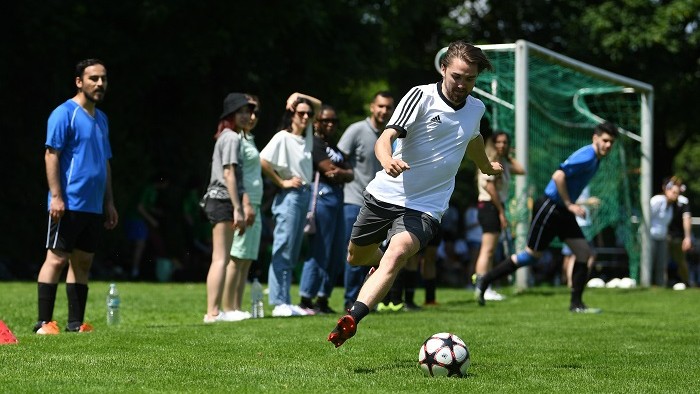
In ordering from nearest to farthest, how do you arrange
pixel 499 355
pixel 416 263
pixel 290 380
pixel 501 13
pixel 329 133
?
1. pixel 290 380
2. pixel 499 355
3. pixel 329 133
4. pixel 416 263
5. pixel 501 13

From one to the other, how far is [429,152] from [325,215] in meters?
4.32

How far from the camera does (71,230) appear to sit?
9.34 meters

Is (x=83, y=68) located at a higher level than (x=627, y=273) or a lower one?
higher

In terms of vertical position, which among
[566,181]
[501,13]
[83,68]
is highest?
[501,13]

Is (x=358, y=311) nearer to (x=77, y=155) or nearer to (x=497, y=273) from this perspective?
(x=77, y=155)

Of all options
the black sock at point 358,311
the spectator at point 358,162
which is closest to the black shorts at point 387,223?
the black sock at point 358,311

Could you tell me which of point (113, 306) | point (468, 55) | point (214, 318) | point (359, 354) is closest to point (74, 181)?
point (113, 306)

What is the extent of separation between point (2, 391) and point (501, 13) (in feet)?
98.5

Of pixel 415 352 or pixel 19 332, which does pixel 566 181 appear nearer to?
pixel 415 352

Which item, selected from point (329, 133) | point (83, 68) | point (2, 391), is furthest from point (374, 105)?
point (2, 391)

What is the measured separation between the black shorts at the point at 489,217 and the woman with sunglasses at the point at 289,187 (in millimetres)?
3652

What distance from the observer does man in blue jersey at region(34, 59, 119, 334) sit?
9266 mm

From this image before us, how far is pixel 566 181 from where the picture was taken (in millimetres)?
12742

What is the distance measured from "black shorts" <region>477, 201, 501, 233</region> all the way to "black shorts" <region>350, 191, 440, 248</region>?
22.8ft
